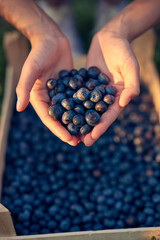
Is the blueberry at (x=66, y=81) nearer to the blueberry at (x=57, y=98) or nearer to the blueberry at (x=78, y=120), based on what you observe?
the blueberry at (x=57, y=98)

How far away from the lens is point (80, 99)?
174cm

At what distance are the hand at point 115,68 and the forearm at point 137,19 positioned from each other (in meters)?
0.12

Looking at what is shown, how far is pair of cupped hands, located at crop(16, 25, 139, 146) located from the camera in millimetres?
1623

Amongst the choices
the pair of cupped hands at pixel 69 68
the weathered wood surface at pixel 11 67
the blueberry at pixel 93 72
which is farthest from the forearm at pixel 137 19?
the weathered wood surface at pixel 11 67

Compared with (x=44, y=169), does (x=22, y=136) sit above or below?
above

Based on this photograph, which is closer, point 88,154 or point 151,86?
point 88,154

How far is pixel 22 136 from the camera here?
2.42 meters

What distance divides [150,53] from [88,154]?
1.36 m

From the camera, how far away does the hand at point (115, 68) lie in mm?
1619

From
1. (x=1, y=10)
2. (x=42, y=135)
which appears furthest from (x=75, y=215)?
(x=1, y=10)

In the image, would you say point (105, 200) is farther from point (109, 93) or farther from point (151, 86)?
point (151, 86)

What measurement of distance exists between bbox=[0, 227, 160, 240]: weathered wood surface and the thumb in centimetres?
77

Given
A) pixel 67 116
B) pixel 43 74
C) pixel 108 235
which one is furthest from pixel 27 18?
pixel 108 235

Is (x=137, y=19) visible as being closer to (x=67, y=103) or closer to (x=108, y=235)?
(x=67, y=103)
